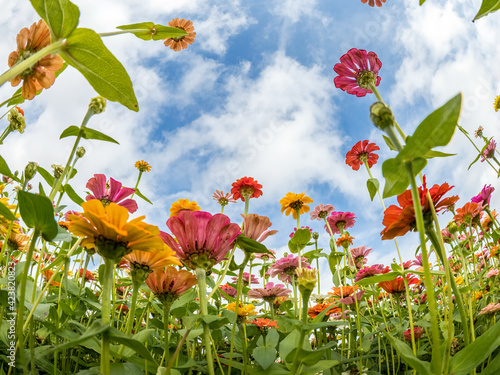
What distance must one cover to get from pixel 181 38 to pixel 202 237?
1368 mm

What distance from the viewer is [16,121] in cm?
101

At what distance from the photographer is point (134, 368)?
2.22ft

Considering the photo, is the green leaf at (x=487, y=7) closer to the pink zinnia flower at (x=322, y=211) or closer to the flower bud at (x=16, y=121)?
the flower bud at (x=16, y=121)

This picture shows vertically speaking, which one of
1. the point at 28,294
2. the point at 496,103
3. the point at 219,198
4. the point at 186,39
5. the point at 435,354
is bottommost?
the point at 435,354

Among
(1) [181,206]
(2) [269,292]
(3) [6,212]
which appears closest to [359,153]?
(2) [269,292]

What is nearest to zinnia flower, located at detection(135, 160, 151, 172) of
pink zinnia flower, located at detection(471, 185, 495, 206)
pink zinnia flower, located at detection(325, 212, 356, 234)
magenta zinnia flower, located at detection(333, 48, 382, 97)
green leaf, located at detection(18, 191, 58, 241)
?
pink zinnia flower, located at detection(325, 212, 356, 234)

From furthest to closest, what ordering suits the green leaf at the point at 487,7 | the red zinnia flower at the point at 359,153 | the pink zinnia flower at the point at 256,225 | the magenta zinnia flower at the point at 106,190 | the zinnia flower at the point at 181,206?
the red zinnia flower at the point at 359,153
the zinnia flower at the point at 181,206
the magenta zinnia flower at the point at 106,190
the pink zinnia flower at the point at 256,225
the green leaf at the point at 487,7

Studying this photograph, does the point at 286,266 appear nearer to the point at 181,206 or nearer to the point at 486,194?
the point at 181,206

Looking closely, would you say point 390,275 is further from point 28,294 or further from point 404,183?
point 28,294

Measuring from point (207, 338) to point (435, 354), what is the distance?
37cm

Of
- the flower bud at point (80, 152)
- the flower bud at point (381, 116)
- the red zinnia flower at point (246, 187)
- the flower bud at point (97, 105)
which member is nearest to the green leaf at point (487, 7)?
the flower bud at point (381, 116)

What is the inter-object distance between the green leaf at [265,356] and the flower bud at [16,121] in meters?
0.93

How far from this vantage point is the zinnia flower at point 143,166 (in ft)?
5.97

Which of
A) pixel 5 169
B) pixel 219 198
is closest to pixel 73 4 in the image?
pixel 5 169
